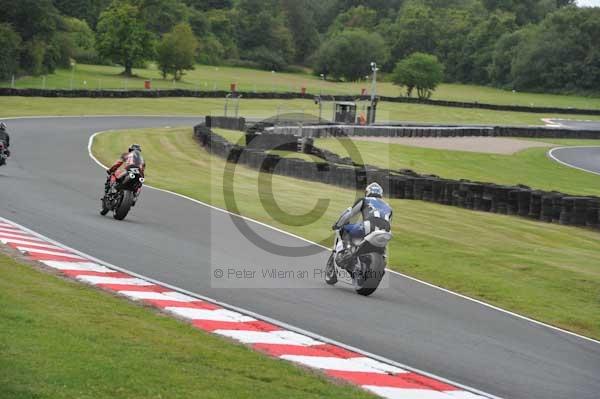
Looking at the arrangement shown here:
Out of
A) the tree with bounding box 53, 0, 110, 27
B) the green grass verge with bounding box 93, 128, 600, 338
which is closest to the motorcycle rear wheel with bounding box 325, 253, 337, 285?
the green grass verge with bounding box 93, 128, 600, 338

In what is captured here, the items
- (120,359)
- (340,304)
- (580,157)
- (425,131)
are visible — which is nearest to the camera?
(120,359)

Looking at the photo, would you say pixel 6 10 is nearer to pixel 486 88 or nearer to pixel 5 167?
pixel 5 167

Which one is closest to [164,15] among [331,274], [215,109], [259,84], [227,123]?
[259,84]

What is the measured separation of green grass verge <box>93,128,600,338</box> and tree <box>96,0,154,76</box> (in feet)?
179

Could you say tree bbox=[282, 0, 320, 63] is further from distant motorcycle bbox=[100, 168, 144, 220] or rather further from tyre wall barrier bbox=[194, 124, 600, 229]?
distant motorcycle bbox=[100, 168, 144, 220]

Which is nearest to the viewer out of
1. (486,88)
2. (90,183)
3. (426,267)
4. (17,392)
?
(17,392)

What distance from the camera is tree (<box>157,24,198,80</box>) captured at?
3420 inches

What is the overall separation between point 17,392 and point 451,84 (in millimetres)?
132143

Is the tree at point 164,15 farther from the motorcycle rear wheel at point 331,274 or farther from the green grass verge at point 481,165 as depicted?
the motorcycle rear wheel at point 331,274

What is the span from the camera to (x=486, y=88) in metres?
130

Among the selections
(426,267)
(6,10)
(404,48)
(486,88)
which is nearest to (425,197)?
Answer: (426,267)

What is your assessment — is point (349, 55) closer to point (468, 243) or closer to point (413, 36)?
point (413, 36)

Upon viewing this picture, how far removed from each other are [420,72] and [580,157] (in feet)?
147

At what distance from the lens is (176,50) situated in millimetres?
87750
